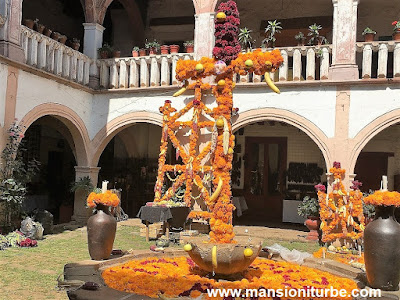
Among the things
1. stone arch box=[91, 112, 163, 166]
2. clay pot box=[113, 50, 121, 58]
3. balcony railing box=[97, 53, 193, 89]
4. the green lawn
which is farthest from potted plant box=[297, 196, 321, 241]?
clay pot box=[113, 50, 121, 58]

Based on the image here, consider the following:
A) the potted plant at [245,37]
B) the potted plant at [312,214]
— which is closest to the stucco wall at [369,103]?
the potted plant at [312,214]

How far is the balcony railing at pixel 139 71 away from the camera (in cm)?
1102

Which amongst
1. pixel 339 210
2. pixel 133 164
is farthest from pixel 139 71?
pixel 339 210

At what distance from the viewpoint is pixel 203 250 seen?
4.79m

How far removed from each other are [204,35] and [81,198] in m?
5.25

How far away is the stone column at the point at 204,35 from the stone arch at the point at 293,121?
178 cm

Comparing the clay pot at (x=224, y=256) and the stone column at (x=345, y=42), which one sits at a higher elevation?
the stone column at (x=345, y=42)

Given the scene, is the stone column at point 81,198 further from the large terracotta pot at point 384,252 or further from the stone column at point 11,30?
the large terracotta pot at point 384,252

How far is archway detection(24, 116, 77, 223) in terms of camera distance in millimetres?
12734

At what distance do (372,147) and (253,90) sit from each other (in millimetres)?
4353

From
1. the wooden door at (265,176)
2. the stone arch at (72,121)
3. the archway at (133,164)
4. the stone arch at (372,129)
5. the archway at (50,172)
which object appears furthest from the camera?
the archway at (133,164)

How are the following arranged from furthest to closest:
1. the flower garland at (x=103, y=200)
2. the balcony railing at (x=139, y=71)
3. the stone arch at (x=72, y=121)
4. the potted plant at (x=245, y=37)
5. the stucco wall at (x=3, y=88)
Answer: the balcony railing at (x=139, y=71), the potted plant at (x=245, y=37), the stone arch at (x=72, y=121), the stucco wall at (x=3, y=88), the flower garland at (x=103, y=200)

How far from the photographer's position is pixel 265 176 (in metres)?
13.6

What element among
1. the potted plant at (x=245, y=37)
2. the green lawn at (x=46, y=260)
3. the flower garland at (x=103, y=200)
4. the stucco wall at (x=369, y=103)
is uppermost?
the potted plant at (x=245, y=37)
